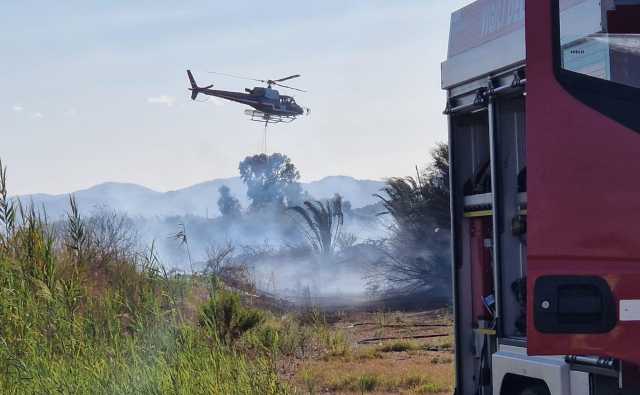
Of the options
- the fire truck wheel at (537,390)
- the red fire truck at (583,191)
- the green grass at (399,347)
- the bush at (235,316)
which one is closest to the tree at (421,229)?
the green grass at (399,347)

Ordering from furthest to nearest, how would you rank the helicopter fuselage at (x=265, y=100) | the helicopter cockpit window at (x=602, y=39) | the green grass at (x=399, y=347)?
the helicopter fuselage at (x=265, y=100)
the green grass at (x=399, y=347)
the helicopter cockpit window at (x=602, y=39)

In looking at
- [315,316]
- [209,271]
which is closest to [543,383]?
[209,271]

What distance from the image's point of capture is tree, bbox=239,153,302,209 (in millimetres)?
105062

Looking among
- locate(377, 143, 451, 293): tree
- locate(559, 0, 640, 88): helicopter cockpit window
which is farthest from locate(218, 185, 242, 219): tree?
locate(559, 0, 640, 88): helicopter cockpit window

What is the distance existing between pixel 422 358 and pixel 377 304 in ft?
46.8

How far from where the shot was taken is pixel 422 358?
645 inches

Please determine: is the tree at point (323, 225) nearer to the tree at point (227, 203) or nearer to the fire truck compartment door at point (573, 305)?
the fire truck compartment door at point (573, 305)

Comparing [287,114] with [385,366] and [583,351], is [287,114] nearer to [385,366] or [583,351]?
[385,366]

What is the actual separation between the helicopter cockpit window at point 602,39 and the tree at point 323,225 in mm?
44711

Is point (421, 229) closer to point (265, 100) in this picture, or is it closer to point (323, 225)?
point (323, 225)

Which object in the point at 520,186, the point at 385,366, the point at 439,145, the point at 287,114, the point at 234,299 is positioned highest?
the point at 287,114

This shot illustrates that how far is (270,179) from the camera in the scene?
108875mm

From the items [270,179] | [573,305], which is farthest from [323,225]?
[270,179]

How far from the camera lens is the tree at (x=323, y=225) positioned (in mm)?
50031
